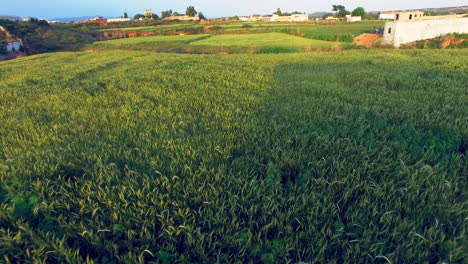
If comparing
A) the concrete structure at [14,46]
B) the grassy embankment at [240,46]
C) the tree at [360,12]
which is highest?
the tree at [360,12]

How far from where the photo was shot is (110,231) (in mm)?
2043

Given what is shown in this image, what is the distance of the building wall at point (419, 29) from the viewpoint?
2988 cm

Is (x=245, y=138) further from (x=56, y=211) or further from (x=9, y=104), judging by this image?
(x=9, y=104)

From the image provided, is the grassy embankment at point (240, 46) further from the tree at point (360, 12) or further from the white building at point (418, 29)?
the tree at point (360, 12)

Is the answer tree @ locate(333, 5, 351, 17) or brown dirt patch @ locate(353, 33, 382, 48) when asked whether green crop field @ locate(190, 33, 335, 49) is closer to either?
brown dirt patch @ locate(353, 33, 382, 48)

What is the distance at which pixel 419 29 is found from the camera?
3066 cm

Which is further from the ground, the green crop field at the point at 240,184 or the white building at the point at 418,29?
the white building at the point at 418,29

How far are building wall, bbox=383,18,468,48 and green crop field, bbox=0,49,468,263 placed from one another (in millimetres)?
31279

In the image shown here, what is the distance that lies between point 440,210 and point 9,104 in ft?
28.7

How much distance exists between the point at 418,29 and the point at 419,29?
20cm

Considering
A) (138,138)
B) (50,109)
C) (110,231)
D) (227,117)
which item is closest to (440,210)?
(110,231)

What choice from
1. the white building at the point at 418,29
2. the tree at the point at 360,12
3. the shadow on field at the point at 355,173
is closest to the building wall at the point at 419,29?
the white building at the point at 418,29

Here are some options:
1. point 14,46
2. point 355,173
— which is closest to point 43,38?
point 14,46

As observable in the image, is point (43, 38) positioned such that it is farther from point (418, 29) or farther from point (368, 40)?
point (418, 29)
